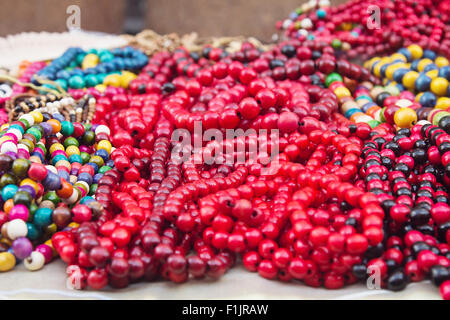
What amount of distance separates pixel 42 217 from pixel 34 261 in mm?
85

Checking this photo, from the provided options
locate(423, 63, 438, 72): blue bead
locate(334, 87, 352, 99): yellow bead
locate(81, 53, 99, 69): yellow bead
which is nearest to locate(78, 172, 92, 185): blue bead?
locate(81, 53, 99, 69): yellow bead

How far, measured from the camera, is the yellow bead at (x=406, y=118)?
3.65ft

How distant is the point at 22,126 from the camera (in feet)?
3.37

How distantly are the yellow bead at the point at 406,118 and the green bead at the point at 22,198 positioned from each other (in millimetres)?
877

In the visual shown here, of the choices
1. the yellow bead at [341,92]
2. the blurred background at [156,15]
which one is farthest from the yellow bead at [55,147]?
the blurred background at [156,15]

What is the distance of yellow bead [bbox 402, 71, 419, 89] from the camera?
4.44ft

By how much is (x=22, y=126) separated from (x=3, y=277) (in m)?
0.35

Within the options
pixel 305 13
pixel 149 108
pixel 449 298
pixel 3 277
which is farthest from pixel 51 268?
pixel 305 13

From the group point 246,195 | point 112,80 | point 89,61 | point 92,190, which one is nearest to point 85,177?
point 92,190

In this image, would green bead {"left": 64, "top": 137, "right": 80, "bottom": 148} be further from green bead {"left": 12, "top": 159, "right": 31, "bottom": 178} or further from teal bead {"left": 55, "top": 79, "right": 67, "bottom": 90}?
teal bead {"left": 55, "top": 79, "right": 67, "bottom": 90}

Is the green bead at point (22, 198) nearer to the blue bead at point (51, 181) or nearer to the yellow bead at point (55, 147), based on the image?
the blue bead at point (51, 181)

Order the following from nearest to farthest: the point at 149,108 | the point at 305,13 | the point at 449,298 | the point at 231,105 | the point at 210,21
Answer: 1. the point at 449,298
2. the point at 231,105
3. the point at 149,108
4. the point at 305,13
5. the point at 210,21

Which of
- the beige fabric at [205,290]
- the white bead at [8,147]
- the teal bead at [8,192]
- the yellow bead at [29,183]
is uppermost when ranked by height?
the white bead at [8,147]
